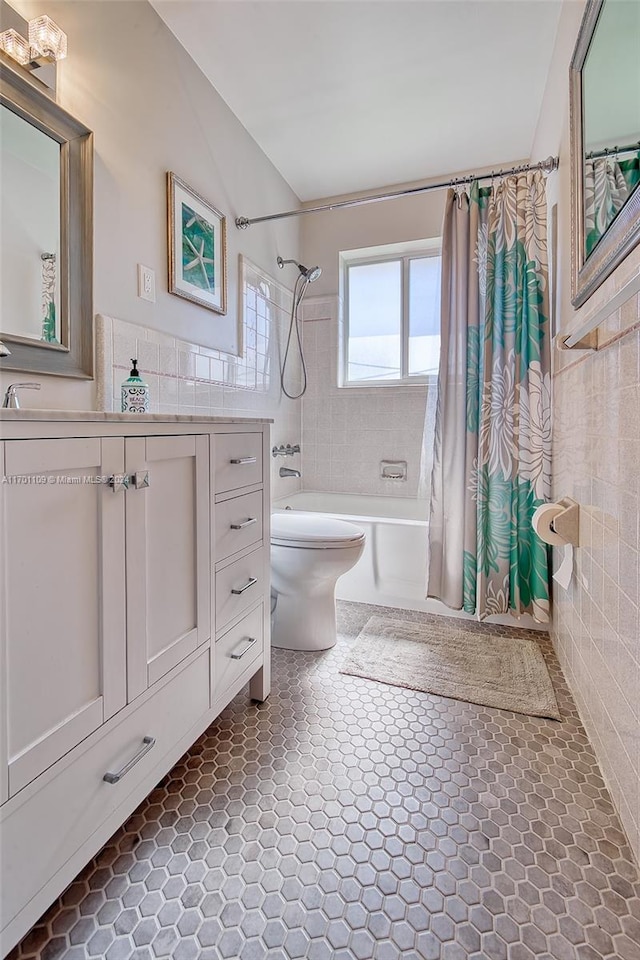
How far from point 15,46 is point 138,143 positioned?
1.41ft

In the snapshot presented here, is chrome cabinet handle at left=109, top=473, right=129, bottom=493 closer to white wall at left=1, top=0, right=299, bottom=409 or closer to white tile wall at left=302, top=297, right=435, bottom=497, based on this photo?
white wall at left=1, top=0, right=299, bottom=409

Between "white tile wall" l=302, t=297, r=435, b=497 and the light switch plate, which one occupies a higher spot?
the light switch plate

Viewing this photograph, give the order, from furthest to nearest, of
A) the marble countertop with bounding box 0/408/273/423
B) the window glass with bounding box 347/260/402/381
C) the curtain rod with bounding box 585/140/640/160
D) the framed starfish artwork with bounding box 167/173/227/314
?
the window glass with bounding box 347/260/402/381
the framed starfish artwork with bounding box 167/173/227/314
the curtain rod with bounding box 585/140/640/160
the marble countertop with bounding box 0/408/273/423

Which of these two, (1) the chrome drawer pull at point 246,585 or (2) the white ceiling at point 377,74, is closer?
(1) the chrome drawer pull at point 246,585

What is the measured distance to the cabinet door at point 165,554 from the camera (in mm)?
858

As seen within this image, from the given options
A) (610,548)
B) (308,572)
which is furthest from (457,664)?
(610,548)

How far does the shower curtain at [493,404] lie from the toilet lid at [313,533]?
555 millimetres

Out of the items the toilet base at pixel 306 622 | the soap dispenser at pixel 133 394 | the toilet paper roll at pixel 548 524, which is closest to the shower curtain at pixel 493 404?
the toilet paper roll at pixel 548 524

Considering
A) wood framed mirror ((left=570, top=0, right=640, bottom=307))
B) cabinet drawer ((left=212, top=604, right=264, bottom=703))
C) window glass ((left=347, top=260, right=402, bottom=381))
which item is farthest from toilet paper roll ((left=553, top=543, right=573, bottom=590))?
window glass ((left=347, top=260, right=402, bottom=381))

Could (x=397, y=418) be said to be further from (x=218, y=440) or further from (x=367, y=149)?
(x=218, y=440)

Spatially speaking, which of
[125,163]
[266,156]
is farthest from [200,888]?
→ [266,156]

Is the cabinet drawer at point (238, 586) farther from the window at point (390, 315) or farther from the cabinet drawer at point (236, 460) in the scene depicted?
the window at point (390, 315)

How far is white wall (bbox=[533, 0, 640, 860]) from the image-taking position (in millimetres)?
941

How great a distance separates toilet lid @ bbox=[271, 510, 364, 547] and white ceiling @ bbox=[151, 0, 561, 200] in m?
1.86
